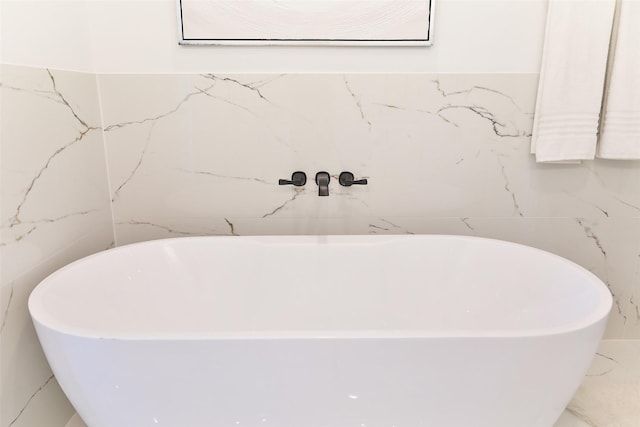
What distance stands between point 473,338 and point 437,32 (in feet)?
3.96

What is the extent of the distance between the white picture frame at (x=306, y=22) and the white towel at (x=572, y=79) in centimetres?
47

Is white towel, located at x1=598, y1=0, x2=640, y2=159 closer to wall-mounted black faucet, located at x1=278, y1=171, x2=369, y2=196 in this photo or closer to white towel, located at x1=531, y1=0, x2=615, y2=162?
white towel, located at x1=531, y1=0, x2=615, y2=162

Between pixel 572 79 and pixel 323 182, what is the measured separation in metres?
1.01

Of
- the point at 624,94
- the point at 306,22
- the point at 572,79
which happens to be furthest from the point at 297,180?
the point at 624,94

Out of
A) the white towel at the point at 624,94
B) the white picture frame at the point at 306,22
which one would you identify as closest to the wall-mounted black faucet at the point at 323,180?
the white picture frame at the point at 306,22

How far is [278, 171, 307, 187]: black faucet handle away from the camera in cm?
176

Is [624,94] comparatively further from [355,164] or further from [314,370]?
[314,370]

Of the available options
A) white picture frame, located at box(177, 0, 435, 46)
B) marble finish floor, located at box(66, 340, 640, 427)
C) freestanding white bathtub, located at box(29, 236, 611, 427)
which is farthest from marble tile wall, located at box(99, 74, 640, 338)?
freestanding white bathtub, located at box(29, 236, 611, 427)

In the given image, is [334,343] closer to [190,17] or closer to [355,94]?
[355,94]

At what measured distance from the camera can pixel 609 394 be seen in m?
1.69

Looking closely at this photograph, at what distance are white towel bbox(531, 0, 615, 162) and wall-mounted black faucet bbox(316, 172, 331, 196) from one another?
0.83 m

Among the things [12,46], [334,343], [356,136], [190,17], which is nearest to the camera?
[334,343]

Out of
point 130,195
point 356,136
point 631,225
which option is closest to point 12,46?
point 130,195

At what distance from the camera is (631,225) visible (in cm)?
192
